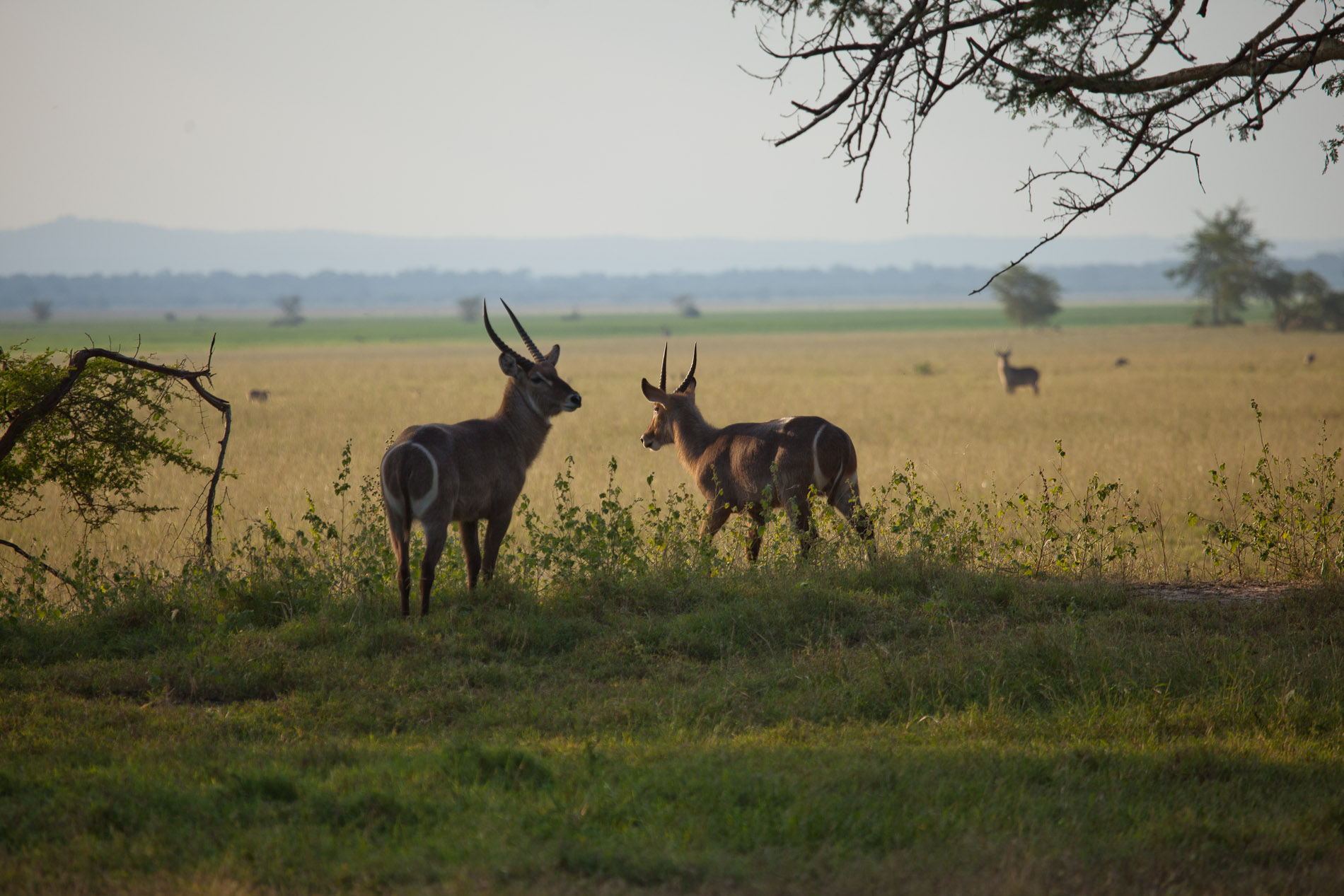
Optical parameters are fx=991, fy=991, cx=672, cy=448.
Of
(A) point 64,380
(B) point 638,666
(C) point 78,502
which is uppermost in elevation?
(A) point 64,380

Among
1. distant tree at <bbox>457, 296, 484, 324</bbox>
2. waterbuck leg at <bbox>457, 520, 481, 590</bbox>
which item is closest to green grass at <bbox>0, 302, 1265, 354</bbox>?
distant tree at <bbox>457, 296, 484, 324</bbox>

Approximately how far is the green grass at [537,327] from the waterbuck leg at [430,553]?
64770 millimetres

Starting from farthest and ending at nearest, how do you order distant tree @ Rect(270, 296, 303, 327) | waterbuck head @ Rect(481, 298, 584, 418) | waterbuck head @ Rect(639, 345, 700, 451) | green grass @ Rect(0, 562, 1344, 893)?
1. distant tree @ Rect(270, 296, 303, 327)
2. waterbuck head @ Rect(639, 345, 700, 451)
3. waterbuck head @ Rect(481, 298, 584, 418)
4. green grass @ Rect(0, 562, 1344, 893)

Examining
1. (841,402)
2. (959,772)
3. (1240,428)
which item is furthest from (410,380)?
(959,772)

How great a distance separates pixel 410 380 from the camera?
41.0m

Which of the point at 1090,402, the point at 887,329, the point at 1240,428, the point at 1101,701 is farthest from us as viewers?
the point at 887,329

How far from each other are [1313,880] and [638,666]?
3900mm

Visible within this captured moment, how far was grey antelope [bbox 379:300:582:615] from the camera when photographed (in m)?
7.14

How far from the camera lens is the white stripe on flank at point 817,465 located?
905cm

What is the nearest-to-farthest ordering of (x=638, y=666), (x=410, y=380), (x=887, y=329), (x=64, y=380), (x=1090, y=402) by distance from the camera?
(x=638, y=666) → (x=64, y=380) → (x=1090, y=402) → (x=410, y=380) → (x=887, y=329)

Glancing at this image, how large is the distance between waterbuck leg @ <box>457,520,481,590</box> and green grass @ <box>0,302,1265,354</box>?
6402cm

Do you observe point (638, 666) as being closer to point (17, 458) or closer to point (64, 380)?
point (64, 380)

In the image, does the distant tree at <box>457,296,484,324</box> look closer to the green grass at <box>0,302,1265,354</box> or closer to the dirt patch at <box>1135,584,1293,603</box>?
the green grass at <box>0,302,1265,354</box>

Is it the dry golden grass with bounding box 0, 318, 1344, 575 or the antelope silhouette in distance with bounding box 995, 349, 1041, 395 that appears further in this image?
the antelope silhouette in distance with bounding box 995, 349, 1041, 395
